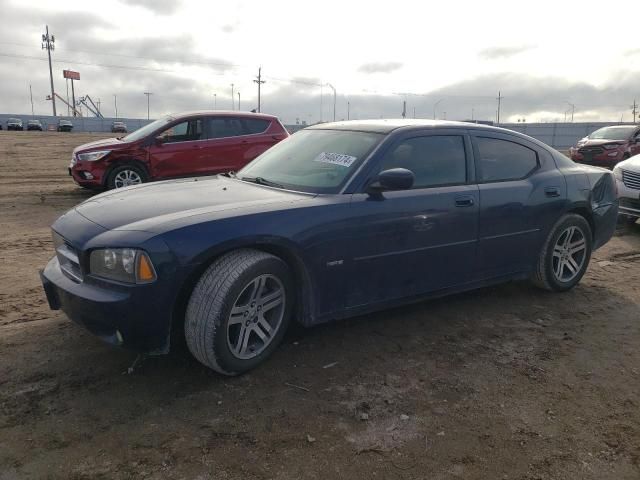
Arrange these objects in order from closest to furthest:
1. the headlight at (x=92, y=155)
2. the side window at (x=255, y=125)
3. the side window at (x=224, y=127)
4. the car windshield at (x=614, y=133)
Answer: the headlight at (x=92, y=155) → the side window at (x=224, y=127) → the side window at (x=255, y=125) → the car windshield at (x=614, y=133)

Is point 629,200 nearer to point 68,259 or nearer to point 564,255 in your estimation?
point 564,255

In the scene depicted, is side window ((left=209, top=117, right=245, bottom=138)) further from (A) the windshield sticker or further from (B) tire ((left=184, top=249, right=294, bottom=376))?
(B) tire ((left=184, top=249, right=294, bottom=376))

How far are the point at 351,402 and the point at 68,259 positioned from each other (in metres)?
1.88

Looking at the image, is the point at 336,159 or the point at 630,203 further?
the point at 630,203

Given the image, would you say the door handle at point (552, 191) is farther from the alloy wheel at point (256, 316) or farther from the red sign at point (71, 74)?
the red sign at point (71, 74)

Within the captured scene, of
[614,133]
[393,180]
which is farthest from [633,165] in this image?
[614,133]

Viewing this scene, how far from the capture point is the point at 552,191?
15.1 ft

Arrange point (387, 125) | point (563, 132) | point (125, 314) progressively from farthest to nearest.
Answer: point (563, 132), point (387, 125), point (125, 314)

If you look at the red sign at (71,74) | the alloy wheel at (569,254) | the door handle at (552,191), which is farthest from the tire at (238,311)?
the red sign at (71,74)

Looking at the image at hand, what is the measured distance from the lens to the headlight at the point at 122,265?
9.11 ft

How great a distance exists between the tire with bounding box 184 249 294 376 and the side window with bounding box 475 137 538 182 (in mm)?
1980

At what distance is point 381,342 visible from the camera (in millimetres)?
3707

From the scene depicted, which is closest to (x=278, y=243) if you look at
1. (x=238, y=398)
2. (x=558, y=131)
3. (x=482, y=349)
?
(x=238, y=398)

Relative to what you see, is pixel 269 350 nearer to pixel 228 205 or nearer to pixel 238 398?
pixel 238 398
